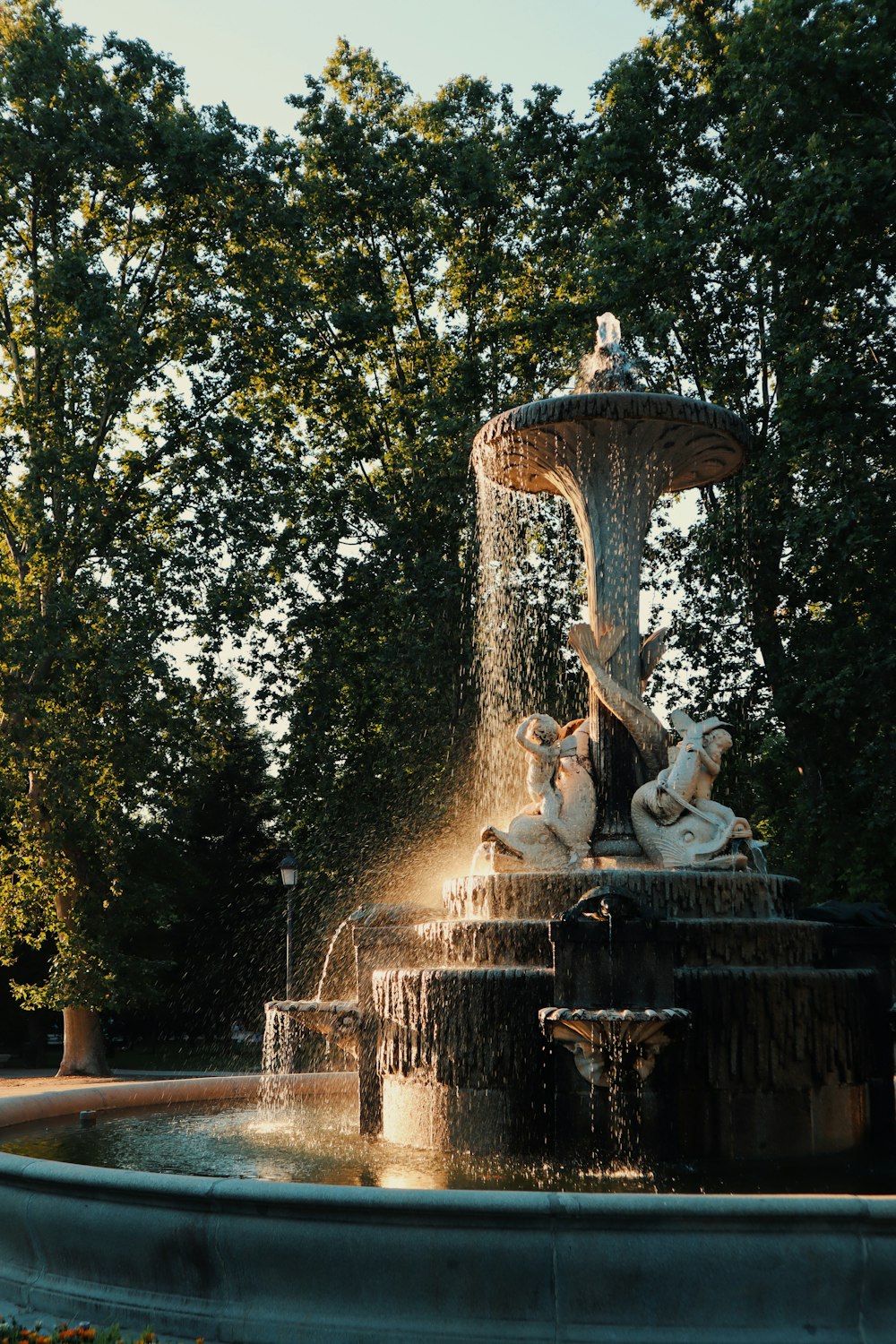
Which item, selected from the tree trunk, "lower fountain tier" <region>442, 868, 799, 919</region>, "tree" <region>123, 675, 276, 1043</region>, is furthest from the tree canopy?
"lower fountain tier" <region>442, 868, 799, 919</region>

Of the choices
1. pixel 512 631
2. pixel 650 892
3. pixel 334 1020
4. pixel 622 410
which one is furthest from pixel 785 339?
pixel 334 1020

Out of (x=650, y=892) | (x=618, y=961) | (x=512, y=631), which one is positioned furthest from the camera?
(x=512, y=631)

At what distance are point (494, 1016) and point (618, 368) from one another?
22.5 feet

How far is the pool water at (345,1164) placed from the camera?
23.5ft

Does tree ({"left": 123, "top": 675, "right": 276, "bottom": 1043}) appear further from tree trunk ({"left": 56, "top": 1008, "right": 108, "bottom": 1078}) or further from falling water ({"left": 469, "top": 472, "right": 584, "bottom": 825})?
falling water ({"left": 469, "top": 472, "right": 584, "bottom": 825})

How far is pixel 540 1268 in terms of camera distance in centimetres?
509

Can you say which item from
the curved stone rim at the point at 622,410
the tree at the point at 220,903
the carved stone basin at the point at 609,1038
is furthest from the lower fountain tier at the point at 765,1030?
the tree at the point at 220,903

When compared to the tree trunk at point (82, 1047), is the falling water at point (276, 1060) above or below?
above

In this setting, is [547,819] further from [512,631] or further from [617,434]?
[512,631]

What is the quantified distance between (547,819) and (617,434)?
3463 millimetres

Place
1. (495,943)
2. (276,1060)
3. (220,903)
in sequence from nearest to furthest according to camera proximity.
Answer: (495,943) → (276,1060) → (220,903)

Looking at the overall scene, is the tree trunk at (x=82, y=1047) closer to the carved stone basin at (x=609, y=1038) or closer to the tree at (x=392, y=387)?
the tree at (x=392, y=387)

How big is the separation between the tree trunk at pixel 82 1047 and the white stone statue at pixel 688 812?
617 inches

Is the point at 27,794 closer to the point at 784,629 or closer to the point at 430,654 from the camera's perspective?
the point at 430,654
